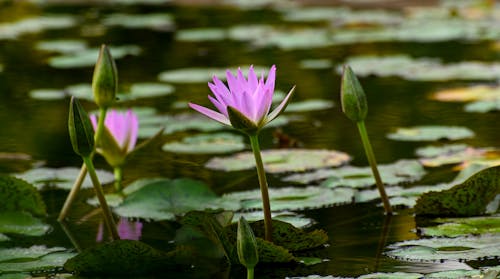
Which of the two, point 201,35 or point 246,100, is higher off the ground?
point 201,35

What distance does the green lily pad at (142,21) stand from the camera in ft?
17.6

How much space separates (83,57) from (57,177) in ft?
6.37

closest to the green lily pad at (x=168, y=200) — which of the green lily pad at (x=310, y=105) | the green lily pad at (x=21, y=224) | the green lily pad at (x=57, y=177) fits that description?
the green lily pad at (x=21, y=224)

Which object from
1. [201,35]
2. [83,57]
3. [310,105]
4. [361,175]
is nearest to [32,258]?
[361,175]

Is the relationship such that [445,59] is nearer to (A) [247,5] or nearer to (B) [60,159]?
(B) [60,159]

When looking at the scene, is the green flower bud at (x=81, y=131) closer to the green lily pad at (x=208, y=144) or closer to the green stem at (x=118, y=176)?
the green stem at (x=118, y=176)

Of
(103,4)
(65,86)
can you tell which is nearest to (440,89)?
(65,86)

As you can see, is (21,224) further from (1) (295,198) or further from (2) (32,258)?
(1) (295,198)

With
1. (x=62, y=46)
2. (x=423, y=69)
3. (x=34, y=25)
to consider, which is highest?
(x=34, y=25)

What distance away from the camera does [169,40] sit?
486 cm

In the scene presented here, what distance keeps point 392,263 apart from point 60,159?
44.6 inches

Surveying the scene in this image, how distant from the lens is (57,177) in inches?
91.5

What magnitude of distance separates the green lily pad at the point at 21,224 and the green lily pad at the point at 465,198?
2.22 ft

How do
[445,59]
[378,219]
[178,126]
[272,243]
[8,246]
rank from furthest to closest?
[445,59], [178,126], [378,219], [8,246], [272,243]
